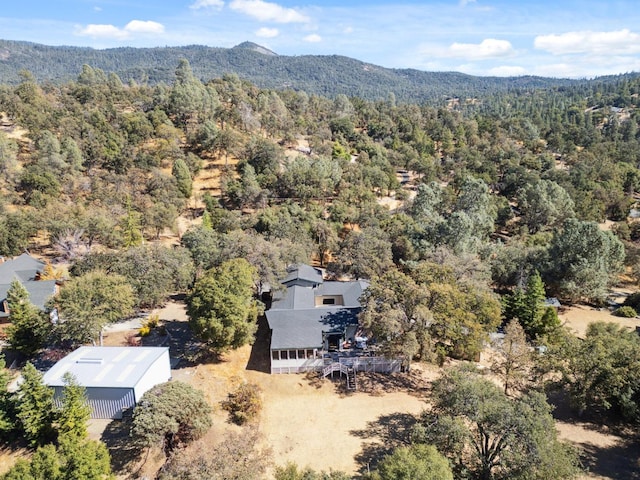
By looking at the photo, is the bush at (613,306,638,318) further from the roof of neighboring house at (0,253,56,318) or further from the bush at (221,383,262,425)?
the roof of neighboring house at (0,253,56,318)

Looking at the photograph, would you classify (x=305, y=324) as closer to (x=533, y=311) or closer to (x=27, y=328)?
(x=27, y=328)

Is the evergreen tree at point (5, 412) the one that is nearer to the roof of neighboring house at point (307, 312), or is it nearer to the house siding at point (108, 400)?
the house siding at point (108, 400)

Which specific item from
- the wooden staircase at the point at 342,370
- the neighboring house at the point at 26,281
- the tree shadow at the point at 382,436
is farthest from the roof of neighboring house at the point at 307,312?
the neighboring house at the point at 26,281

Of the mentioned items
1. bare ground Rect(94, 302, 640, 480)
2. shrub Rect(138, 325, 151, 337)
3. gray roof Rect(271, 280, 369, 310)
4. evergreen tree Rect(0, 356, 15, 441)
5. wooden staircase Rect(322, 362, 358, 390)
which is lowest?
bare ground Rect(94, 302, 640, 480)

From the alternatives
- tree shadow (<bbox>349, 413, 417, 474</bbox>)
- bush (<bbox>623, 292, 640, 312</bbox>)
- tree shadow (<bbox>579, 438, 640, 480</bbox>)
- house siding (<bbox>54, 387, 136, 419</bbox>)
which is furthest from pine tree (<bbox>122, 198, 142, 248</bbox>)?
bush (<bbox>623, 292, 640, 312</bbox>)

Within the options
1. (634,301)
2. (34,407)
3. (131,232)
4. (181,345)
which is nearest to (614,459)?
(634,301)

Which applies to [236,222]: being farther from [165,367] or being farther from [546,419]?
[546,419]
